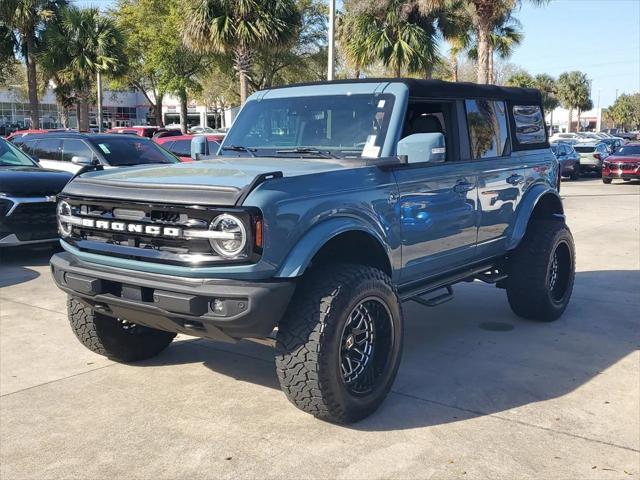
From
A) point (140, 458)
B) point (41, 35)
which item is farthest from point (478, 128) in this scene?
point (41, 35)

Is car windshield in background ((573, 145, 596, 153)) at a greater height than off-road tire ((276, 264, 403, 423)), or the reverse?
car windshield in background ((573, 145, 596, 153))

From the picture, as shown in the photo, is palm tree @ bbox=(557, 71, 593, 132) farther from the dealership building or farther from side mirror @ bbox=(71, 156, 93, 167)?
side mirror @ bbox=(71, 156, 93, 167)

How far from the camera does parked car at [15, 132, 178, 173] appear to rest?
1085 centimetres

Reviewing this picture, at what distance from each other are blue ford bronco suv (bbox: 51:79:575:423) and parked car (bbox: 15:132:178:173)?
221 inches

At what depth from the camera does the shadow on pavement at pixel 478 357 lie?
435 cm

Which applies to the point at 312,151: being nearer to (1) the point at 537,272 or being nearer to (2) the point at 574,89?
(1) the point at 537,272

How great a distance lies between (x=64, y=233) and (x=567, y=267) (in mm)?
4614

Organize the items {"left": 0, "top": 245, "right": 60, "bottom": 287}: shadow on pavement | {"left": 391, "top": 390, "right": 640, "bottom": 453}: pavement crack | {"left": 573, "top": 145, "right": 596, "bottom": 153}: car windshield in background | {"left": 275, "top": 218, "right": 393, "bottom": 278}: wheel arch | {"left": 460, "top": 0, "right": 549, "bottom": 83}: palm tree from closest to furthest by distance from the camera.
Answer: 1. {"left": 275, "top": 218, "right": 393, "bottom": 278}: wheel arch
2. {"left": 391, "top": 390, "right": 640, "bottom": 453}: pavement crack
3. {"left": 0, "top": 245, "right": 60, "bottom": 287}: shadow on pavement
4. {"left": 460, "top": 0, "right": 549, "bottom": 83}: palm tree
5. {"left": 573, "top": 145, "right": 596, "bottom": 153}: car windshield in background

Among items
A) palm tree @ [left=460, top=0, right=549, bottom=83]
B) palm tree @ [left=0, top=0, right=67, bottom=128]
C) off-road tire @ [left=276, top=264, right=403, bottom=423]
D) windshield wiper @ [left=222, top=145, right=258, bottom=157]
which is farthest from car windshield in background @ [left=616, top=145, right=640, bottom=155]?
off-road tire @ [left=276, top=264, right=403, bottom=423]

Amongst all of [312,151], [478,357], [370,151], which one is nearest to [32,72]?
[312,151]

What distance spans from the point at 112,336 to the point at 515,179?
3559mm

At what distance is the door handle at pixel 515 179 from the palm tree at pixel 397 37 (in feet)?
67.7

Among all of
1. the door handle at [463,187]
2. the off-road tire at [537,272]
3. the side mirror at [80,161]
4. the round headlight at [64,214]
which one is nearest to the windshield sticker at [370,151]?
the door handle at [463,187]

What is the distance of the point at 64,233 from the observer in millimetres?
4352
